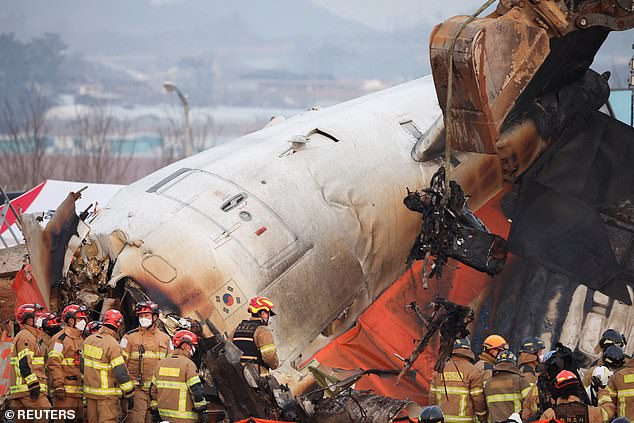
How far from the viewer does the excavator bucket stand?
13.8m

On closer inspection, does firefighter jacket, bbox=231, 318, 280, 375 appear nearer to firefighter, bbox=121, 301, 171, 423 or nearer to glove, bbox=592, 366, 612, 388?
firefighter, bbox=121, 301, 171, 423

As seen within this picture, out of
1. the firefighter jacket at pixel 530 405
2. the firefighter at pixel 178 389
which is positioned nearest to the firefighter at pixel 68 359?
the firefighter at pixel 178 389

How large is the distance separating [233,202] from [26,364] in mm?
3606

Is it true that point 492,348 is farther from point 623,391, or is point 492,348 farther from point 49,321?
point 49,321

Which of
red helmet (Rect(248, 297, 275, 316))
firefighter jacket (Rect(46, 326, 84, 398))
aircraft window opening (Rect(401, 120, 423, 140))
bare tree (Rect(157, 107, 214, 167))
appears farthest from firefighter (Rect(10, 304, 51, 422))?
bare tree (Rect(157, 107, 214, 167))

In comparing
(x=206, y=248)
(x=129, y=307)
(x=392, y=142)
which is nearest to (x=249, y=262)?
(x=206, y=248)

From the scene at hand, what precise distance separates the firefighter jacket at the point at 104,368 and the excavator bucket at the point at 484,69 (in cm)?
542

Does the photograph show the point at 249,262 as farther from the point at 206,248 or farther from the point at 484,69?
the point at 484,69

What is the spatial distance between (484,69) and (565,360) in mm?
4094

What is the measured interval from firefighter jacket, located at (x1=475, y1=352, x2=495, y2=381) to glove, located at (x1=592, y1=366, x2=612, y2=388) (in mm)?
1184

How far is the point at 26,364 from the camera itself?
43.0 ft

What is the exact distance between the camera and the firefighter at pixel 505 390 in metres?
11.6

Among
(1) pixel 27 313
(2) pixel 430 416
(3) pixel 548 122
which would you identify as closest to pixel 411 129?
(3) pixel 548 122

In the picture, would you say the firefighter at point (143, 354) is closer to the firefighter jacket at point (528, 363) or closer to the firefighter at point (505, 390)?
the firefighter at point (505, 390)
